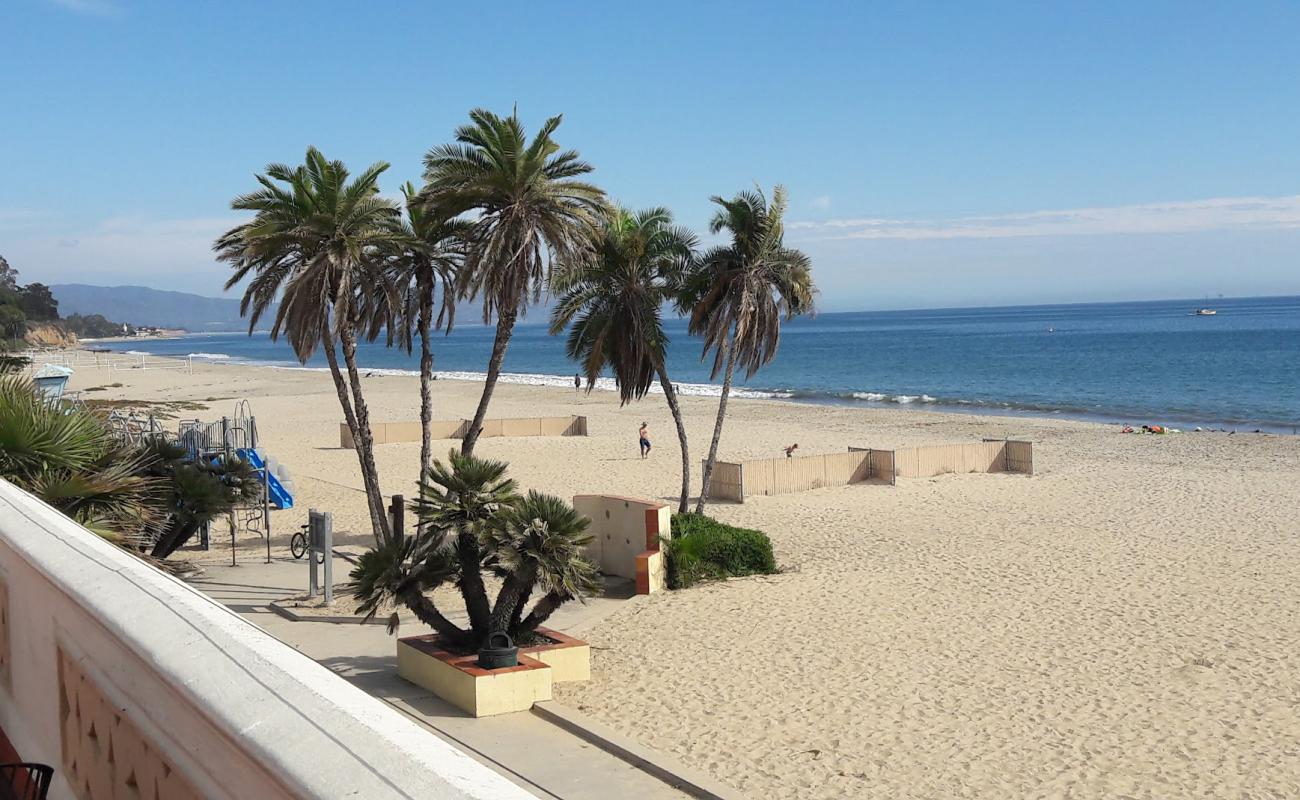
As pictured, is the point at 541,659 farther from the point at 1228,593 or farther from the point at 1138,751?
the point at 1228,593

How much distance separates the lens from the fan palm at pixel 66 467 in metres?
8.23

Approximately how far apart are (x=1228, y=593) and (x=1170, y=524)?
22.0 feet

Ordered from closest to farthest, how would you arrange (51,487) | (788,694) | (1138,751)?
(51,487) → (1138,751) → (788,694)

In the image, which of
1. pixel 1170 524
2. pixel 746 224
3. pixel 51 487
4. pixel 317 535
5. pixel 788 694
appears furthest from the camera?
pixel 1170 524

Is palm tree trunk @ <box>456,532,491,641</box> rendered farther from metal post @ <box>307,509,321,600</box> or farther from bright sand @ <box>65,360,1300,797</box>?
→ metal post @ <box>307,509,321,600</box>

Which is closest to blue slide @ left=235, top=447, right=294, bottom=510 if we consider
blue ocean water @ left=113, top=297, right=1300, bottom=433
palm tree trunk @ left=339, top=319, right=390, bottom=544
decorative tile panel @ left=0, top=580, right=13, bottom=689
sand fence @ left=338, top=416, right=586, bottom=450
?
palm tree trunk @ left=339, top=319, right=390, bottom=544

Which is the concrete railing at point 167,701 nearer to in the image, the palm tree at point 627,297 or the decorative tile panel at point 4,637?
the decorative tile panel at point 4,637

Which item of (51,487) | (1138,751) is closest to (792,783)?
(1138,751)

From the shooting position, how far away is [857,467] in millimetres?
29578

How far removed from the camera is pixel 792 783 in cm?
987

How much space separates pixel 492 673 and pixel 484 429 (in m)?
31.6

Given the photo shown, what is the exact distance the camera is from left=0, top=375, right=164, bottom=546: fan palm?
27.0ft

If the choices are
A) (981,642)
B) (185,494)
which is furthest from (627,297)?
(981,642)

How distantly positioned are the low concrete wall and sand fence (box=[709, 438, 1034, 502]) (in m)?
8.05
